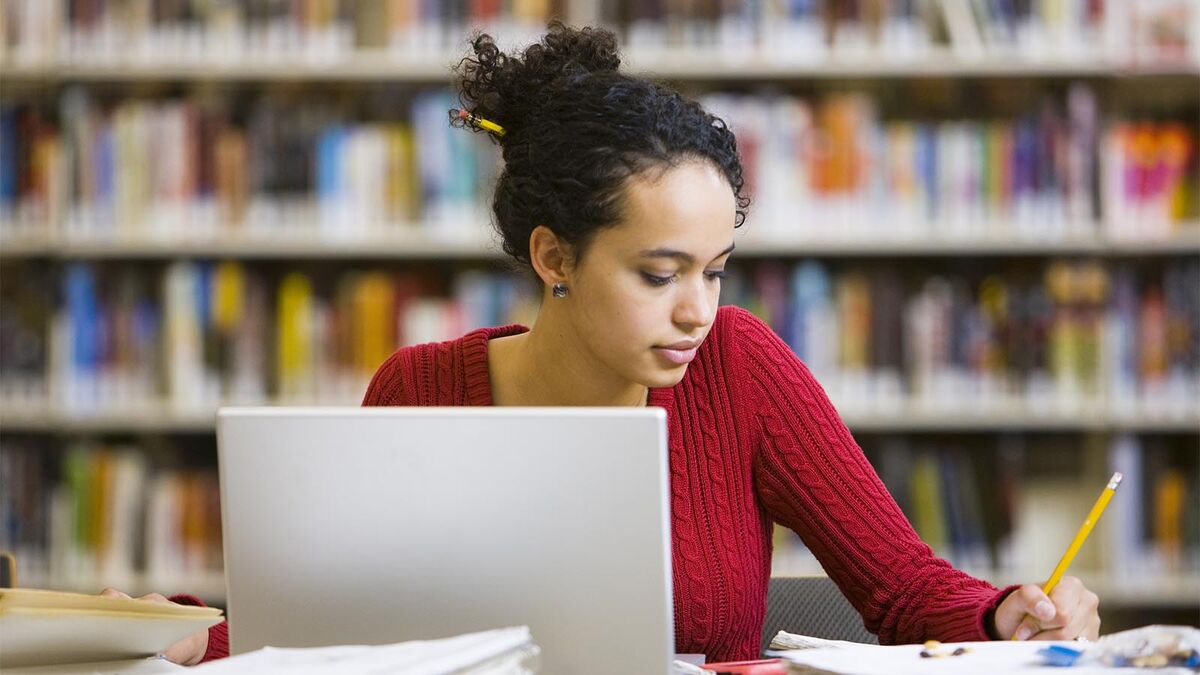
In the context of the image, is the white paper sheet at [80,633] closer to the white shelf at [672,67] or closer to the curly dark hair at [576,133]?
the curly dark hair at [576,133]

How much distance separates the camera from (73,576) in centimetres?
278

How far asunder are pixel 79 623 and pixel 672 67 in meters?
1.98

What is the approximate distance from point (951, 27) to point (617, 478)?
206cm

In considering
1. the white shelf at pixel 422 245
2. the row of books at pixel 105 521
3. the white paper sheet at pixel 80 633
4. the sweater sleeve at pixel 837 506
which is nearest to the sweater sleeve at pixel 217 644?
the white paper sheet at pixel 80 633

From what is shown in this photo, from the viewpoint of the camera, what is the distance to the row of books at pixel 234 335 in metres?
2.76

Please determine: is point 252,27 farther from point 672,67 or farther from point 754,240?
point 754,240

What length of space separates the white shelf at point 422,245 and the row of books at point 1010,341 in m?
0.07

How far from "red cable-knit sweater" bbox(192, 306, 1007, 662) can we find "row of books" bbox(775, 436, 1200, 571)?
1256mm

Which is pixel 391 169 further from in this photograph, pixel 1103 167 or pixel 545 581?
pixel 545 581

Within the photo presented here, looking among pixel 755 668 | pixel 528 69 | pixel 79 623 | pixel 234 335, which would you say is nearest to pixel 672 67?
pixel 234 335

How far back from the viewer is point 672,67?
269cm

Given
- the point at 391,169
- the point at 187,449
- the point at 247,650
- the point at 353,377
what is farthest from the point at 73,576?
the point at 247,650

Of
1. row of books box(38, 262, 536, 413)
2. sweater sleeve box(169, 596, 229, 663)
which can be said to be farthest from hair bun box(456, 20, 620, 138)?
row of books box(38, 262, 536, 413)

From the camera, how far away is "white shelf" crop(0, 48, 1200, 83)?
2674mm
